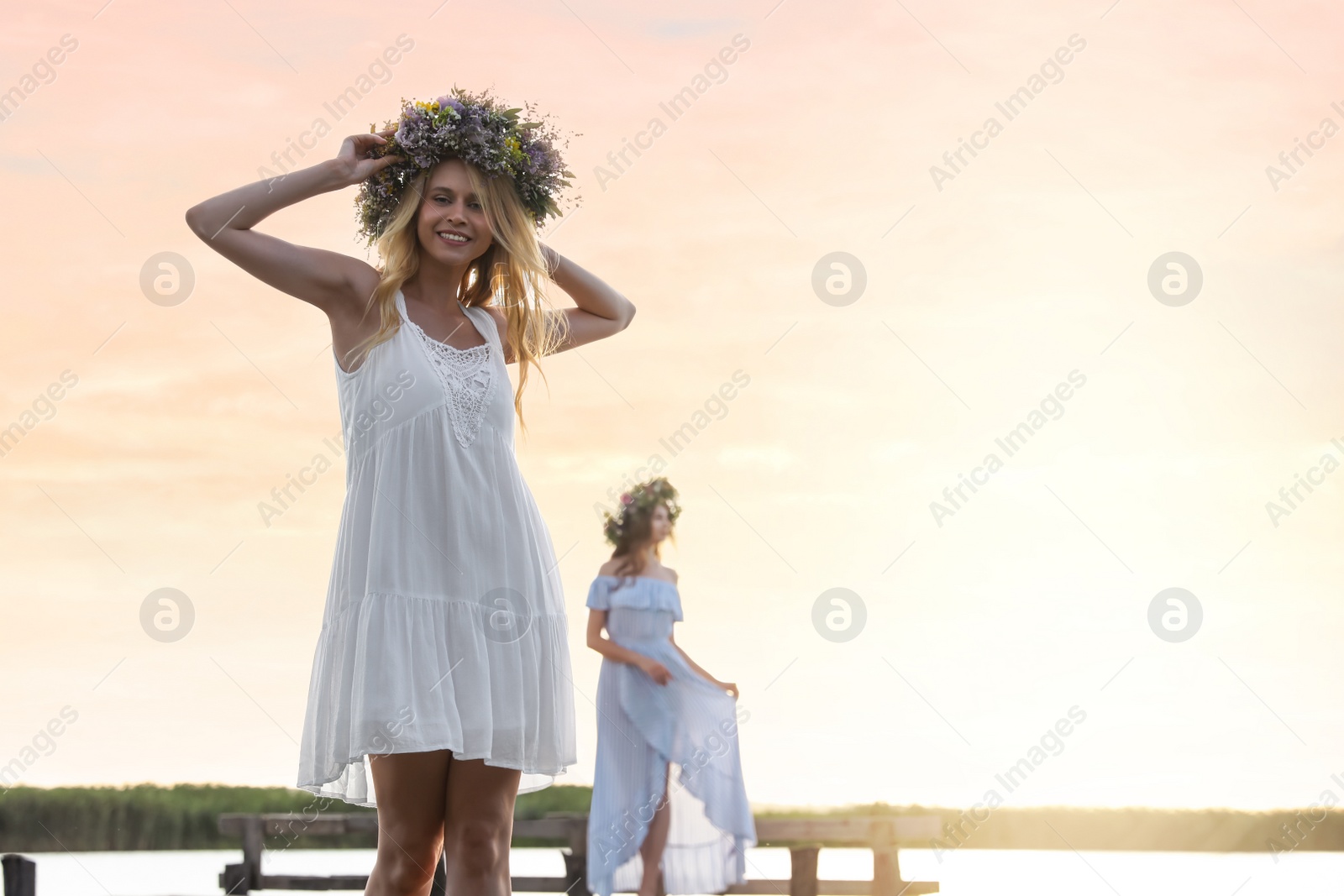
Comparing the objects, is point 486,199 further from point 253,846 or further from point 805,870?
point 253,846

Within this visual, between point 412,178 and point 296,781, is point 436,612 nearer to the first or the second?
point 296,781

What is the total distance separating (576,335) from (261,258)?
2.81 feet

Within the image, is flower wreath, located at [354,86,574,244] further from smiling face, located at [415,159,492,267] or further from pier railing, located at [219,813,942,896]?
pier railing, located at [219,813,942,896]

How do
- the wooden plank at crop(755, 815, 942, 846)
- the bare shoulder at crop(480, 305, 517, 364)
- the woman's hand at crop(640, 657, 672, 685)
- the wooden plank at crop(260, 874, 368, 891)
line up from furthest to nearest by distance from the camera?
the wooden plank at crop(260, 874, 368, 891)
the wooden plank at crop(755, 815, 942, 846)
the woman's hand at crop(640, 657, 672, 685)
the bare shoulder at crop(480, 305, 517, 364)

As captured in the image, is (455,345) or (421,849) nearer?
(421,849)

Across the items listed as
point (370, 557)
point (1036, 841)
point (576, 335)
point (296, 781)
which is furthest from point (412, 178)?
point (1036, 841)

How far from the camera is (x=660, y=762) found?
618 centimetres

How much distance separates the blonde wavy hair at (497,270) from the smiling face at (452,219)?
17 mm

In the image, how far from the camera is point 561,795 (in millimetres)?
9828

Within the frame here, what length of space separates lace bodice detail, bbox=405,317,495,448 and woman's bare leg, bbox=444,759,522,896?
658mm

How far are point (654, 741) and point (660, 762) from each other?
136 mm

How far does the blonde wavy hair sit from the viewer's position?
8.61 ft

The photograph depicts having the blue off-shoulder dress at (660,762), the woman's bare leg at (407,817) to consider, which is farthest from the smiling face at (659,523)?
the woman's bare leg at (407,817)

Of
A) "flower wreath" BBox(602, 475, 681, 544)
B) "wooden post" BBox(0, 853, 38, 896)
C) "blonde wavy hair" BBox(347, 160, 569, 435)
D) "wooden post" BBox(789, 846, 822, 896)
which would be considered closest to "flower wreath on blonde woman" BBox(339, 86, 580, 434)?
"blonde wavy hair" BBox(347, 160, 569, 435)
